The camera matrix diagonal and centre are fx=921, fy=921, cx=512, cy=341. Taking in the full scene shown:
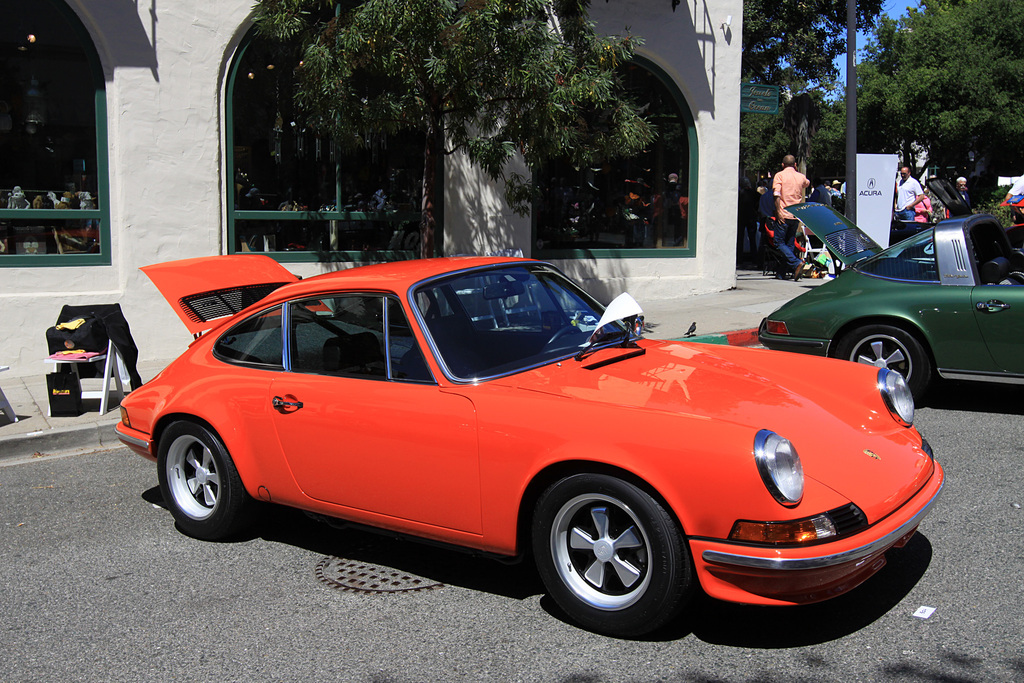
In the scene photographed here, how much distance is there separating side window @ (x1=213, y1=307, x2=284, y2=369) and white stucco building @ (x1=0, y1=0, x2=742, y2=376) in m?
5.73

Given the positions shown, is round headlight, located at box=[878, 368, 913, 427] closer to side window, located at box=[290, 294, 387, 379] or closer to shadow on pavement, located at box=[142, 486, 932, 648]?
shadow on pavement, located at box=[142, 486, 932, 648]

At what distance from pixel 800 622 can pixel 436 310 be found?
2.07m

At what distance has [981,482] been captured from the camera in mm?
5449

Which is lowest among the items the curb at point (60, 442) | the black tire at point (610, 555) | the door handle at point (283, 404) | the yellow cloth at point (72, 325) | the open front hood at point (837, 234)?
the curb at point (60, 442)

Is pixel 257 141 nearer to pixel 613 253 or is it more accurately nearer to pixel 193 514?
pixel 613 253

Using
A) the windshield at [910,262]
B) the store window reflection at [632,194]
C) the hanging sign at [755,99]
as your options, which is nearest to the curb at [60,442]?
the windshield at [910,262]

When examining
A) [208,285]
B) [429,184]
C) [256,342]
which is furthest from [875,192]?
[256,342]

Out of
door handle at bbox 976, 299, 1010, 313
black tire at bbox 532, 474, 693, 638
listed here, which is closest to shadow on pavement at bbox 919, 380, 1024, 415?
door handle at bbox 976, 299, 1010, 313

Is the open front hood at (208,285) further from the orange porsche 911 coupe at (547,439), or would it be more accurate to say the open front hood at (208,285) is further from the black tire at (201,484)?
the black tire at (201,484)

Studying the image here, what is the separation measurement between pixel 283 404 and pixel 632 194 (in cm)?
981

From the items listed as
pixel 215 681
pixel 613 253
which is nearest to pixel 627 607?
pixel 215 681

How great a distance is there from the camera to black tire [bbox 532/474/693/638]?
11.1 ft

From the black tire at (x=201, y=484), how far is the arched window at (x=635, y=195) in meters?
8.13

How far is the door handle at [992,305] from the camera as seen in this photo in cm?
682
